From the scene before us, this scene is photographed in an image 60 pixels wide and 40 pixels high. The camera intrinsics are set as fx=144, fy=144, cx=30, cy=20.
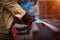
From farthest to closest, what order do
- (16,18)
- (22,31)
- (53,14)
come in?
1. (53,14)
2. (22,31)
3. (16,18)

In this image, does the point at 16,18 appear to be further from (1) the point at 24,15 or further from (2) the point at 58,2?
(2) the point at 58,2

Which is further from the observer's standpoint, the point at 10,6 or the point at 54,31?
the point at 54,31

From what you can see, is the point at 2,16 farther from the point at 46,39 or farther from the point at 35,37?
the point at 46,39

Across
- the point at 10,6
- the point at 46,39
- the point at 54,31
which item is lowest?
the point at 46,39

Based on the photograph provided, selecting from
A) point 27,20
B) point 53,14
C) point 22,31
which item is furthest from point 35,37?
point 53,14

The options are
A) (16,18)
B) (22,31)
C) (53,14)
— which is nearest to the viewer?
(16,18)

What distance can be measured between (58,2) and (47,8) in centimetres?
33

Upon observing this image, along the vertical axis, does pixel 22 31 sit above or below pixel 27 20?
below

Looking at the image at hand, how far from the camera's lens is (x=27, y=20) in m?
1.00

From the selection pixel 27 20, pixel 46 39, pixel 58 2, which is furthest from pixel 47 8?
pixel 27 20

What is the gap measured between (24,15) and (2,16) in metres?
0.14

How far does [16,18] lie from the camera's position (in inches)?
35.8

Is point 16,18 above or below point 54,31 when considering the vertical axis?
above

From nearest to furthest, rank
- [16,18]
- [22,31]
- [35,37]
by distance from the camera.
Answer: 1. [16,18]
2. [35,37]
3. [22,31]
